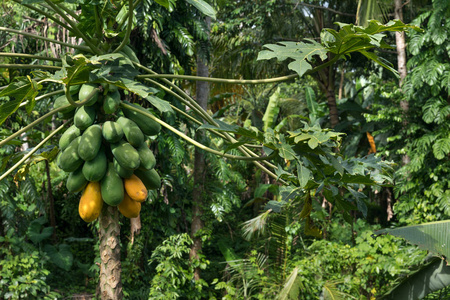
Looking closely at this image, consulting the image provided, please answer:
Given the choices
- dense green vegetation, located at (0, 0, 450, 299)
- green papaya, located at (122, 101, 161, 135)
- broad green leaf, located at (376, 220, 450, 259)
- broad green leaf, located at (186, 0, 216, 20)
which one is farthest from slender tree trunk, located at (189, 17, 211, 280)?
green papaya, located at (122, 101, 161, 135)

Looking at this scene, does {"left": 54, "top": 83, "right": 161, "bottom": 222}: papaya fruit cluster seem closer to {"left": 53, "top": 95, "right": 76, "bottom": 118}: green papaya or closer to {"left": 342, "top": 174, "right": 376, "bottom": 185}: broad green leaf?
{"left": 53, "top": 95, "right": 76, "bottom": 118}: green papaya

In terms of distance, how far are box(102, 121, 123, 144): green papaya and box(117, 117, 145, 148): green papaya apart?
21 millimetres

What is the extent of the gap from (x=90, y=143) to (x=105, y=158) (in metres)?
0.09

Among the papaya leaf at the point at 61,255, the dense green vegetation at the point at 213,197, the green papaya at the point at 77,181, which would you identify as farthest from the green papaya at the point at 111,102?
the papaya leaf at the point at 61,255

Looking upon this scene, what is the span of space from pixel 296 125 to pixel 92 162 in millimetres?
7449

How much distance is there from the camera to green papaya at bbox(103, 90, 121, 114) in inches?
58.0

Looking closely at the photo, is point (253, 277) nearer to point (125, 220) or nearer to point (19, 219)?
point (125, 220)

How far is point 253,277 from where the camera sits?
5.45m

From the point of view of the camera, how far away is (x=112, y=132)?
146cm

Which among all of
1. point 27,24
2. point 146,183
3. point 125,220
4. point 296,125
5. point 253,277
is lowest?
point 253,277

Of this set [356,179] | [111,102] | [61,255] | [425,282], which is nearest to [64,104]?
[111,102]

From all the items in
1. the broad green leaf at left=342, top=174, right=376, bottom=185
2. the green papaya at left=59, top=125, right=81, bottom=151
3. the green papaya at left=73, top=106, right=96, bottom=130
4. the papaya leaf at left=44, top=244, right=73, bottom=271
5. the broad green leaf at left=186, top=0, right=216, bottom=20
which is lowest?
the papaya leaf at left=44, top=244, right=73, bottom=271

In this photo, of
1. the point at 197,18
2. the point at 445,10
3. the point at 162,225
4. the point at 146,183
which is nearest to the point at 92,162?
the point at 146,183

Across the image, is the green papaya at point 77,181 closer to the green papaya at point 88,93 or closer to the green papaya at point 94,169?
the green papaya at point 94,169
